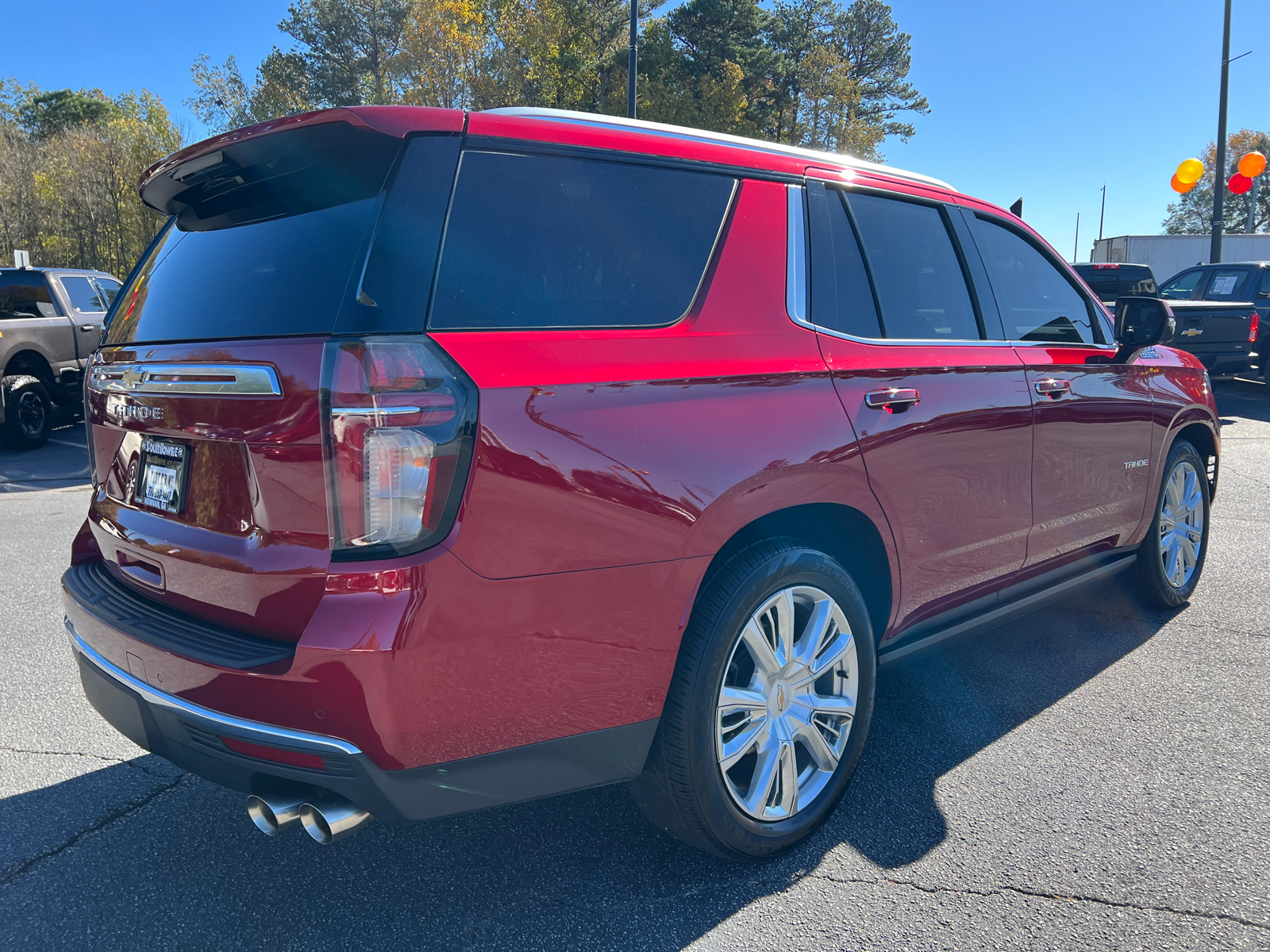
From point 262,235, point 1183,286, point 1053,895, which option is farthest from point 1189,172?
point 262,235

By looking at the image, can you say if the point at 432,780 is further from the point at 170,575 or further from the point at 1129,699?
the point at 1129,699

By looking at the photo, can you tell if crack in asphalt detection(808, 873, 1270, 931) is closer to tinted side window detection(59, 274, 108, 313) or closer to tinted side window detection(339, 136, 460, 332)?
tinted side window detection(339, 136, 460, 332)

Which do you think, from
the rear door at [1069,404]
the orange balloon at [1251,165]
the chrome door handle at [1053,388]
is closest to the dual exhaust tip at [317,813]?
the rear door at [1069,404]

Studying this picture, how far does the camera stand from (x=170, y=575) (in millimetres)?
2133

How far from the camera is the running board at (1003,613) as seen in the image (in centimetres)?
294

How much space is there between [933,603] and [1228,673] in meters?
1.70

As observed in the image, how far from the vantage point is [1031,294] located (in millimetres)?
3633

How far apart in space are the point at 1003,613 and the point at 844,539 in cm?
94

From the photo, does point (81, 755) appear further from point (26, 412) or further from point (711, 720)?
point (26, 412)

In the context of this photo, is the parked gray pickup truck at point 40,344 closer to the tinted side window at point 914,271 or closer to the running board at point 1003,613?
the tinted side window at point 914,271

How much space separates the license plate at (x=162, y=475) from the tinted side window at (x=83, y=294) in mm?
10822

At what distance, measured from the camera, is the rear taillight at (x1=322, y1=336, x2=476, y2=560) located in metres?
1.75

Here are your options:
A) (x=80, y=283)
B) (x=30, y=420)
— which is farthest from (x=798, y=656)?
(x=80, y=283)

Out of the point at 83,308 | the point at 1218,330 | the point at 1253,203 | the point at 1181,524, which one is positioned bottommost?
the point at 1181,524
